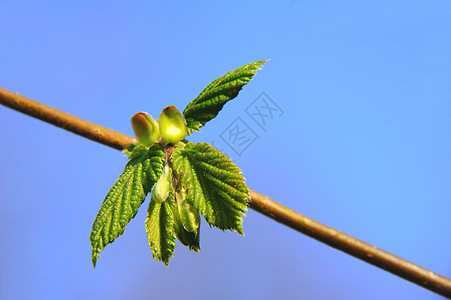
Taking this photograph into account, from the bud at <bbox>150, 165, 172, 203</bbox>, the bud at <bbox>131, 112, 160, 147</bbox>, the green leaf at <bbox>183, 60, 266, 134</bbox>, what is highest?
the green leaf at <bbox>183, 60, 266, 134</bbox>

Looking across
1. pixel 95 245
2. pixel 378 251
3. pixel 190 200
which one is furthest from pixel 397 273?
pixel 95 245

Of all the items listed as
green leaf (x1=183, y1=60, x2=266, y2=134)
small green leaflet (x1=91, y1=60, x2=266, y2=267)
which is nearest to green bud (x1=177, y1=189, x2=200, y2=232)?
small green leaflet (x1=91, y1=60, x2=266, y2=267)

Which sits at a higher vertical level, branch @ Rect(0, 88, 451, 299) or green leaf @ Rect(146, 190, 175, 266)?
branch @ Rect(0, 88, 451, 299)

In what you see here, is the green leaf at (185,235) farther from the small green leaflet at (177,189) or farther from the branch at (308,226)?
the branch at (308,226)

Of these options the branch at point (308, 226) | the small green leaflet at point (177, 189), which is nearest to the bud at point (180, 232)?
the small green leaflet at point (177, 189)

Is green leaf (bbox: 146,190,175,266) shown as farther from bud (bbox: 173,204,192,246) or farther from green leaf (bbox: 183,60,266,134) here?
green leaf (bbox: 183,60,266,134)
